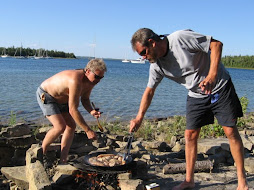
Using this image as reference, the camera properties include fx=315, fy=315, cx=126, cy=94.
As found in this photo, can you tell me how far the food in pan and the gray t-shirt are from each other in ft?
4.46

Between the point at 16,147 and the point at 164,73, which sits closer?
the point at 164,73

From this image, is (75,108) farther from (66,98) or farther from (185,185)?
(185,185)

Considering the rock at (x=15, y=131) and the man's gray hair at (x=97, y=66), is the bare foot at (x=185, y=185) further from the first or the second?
the rock at (x=15, y=131)

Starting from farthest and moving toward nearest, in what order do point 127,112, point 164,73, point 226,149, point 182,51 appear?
point 127,112 < point 226,149 < point 164,73 < point 182,51

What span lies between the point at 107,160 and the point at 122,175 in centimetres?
32

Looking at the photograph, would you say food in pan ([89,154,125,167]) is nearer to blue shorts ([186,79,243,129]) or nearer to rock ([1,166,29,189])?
rock ([1,166,29,189])

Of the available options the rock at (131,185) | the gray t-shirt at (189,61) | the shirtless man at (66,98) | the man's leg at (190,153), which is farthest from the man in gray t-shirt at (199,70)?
the rock at (131,185)

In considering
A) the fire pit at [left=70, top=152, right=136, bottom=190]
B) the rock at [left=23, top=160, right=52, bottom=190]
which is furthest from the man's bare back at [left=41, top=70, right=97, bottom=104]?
the rock at [left=23, top=160, right=52, bottom=190]

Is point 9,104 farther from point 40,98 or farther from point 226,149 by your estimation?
point 226,149

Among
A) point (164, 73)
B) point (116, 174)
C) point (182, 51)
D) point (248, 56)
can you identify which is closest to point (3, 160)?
point (116, 174)

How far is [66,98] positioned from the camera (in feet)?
16.8

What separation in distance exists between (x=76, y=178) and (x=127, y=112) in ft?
32.3

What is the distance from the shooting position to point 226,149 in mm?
5969

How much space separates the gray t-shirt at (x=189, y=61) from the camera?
3.76 meters
